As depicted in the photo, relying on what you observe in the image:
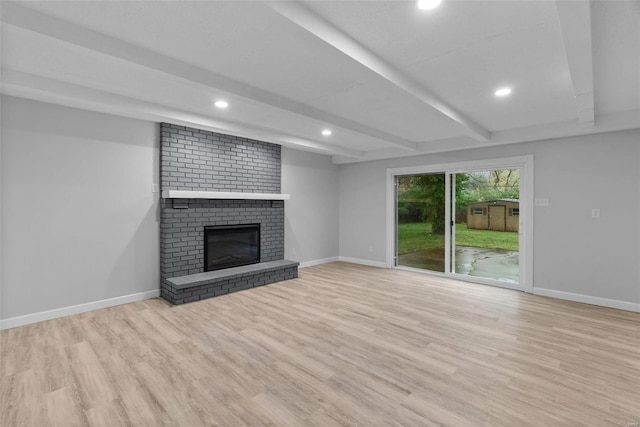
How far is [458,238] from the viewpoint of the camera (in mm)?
5262

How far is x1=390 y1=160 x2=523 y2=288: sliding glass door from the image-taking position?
4.83 meters

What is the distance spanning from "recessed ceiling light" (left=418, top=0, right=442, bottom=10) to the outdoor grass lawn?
165 inches

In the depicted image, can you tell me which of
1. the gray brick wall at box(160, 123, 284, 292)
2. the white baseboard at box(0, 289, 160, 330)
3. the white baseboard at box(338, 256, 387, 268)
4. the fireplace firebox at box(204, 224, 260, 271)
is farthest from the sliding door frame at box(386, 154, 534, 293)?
the white baseboard at box(0, 289, 160, 330)

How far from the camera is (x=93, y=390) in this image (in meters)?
2.08

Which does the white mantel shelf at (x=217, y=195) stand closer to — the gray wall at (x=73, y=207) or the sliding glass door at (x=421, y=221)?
the gray wall at (x=73, y=207)

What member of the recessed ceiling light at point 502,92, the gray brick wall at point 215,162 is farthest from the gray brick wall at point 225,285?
the recessed ceiling light at point 502,92

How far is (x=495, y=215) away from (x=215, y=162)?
4.63 metres

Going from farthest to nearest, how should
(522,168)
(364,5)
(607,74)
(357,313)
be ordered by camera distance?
(522,168)
(357,313)
(607,74)
(364,5)

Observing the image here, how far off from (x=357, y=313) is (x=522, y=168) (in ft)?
11.2

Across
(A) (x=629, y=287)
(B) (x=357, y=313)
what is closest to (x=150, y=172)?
(B) (x=357, y=313)

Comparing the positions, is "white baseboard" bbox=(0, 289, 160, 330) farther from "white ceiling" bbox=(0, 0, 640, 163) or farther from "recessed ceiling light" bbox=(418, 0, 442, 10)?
"recessed ceiling light" bbox=(418, 0, 442, 10)

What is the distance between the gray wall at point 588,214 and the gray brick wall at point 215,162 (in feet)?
12.3

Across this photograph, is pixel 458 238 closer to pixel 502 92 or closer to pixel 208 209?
pixel 502 92

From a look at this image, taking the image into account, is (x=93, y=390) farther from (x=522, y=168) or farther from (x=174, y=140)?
(x=522, y=168)
